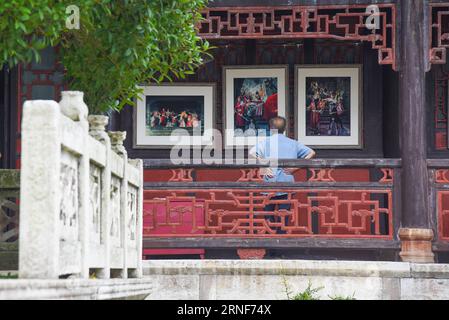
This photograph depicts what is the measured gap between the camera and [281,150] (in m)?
16.7

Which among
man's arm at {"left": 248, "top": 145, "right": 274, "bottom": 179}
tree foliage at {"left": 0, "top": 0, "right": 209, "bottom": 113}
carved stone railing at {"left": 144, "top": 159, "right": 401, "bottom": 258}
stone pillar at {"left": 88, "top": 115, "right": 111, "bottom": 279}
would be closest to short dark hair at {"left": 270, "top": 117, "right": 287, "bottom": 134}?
man's arm at {"left": 248, "top": 145, "right": 274, "bottom": 179}

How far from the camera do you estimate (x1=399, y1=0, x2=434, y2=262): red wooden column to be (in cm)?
1562

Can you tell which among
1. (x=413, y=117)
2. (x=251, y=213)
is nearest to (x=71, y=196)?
(x=251, y=213)

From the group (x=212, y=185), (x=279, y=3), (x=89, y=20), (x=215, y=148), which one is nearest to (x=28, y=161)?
(x=89, y=20)

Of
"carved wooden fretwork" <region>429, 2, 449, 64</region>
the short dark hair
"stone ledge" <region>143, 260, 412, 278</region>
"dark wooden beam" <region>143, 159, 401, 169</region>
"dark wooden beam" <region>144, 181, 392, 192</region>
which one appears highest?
"carved wooden fretwork" <region>429, 2, 449, 64</region>

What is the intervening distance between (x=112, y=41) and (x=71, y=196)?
325cm

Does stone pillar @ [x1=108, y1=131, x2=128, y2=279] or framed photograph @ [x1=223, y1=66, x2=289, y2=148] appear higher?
framed photograph @ [x1=223, y1=66, x2=289, y2=148]

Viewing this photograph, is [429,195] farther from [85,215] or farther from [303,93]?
[85,215]

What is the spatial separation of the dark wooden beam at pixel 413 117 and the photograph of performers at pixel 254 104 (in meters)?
3.04

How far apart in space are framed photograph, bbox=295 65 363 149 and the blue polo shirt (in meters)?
1.98

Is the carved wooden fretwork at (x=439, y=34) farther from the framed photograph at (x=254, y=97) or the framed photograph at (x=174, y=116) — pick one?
the framed photograph at (x=174, y=116)

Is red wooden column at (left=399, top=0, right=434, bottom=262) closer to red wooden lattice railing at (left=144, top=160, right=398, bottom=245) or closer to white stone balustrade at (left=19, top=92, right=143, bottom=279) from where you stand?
red wooden lattice railing at (left=144, top=160, right=398, bottom=245)

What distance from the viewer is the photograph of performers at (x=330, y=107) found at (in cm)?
1877

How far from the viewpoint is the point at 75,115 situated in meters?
9.38
